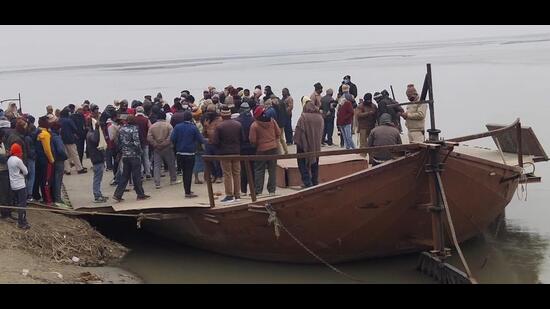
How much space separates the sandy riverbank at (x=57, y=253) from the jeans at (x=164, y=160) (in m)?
1.43

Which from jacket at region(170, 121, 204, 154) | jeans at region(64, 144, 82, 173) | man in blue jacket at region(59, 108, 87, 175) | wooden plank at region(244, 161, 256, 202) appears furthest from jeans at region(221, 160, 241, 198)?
jeans at region(64, 144, 82, 173)

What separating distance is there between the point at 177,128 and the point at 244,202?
1.88 m

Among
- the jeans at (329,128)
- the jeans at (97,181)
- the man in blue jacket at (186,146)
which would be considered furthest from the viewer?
the jeans at (329,128)

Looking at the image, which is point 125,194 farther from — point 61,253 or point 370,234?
point 370,234

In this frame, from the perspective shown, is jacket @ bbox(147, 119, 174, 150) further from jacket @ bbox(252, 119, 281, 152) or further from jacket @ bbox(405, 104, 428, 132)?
jacket @ bbox(405, 104, 428, 132)

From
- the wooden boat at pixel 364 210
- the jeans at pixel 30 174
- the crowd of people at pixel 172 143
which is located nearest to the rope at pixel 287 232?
the wooden boat at pixel 364 210

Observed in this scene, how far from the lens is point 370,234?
9773mm

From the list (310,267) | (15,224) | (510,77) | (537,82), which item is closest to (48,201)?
(15,224)

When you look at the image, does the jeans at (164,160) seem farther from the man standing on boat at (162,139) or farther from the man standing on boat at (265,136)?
the man standing on boat at (265,136)

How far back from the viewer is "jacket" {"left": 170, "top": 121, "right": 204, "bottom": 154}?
1145cm

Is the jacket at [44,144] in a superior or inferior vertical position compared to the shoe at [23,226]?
superior

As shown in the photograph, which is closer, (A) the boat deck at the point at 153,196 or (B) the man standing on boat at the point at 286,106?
(A) the boat deck at the point at 153,196

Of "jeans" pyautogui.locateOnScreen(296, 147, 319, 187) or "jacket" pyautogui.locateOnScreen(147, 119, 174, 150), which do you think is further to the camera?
"jacket" pyautogui.locateOnScreen(147, 119, 174, 150)

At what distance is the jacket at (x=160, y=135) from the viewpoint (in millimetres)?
11875
